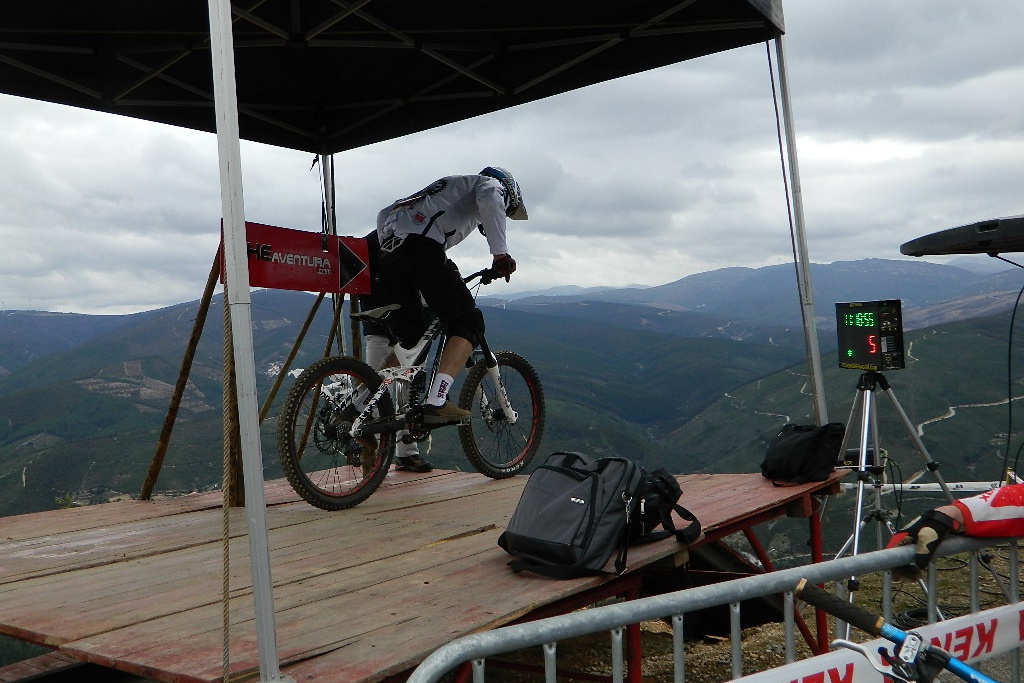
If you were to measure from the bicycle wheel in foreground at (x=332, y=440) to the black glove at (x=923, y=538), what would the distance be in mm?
3176

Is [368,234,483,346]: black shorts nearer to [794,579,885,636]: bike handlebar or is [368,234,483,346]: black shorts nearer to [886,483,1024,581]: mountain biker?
[886,483,1024,581]: mountain biker

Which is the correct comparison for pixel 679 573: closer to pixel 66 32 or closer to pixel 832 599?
pixel 832 599

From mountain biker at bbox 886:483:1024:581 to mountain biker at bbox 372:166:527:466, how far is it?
3163mm

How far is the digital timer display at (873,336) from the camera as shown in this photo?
555 cm

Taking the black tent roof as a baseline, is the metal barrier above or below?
below

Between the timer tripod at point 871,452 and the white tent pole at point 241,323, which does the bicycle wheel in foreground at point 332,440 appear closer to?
the white tent pole at point 241,323

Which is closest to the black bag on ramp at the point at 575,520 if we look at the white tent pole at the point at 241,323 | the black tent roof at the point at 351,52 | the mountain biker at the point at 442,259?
the white tent pole at the point at 241,323

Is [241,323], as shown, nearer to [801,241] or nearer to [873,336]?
[873,336]

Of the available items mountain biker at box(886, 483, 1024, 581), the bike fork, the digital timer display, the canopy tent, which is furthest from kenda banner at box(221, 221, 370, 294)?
mountain biker at box(886, 483, 1024, 581)

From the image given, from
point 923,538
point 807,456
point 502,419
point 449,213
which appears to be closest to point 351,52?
point 449,213

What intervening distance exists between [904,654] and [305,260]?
4.69 m

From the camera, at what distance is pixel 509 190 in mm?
5574

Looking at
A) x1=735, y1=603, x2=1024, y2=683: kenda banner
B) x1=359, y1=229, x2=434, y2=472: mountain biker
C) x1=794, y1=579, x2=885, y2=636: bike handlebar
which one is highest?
x1=359, y1=229, x2=434, y2=472: mountain biker

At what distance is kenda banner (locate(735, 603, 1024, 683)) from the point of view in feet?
→ 7.06
